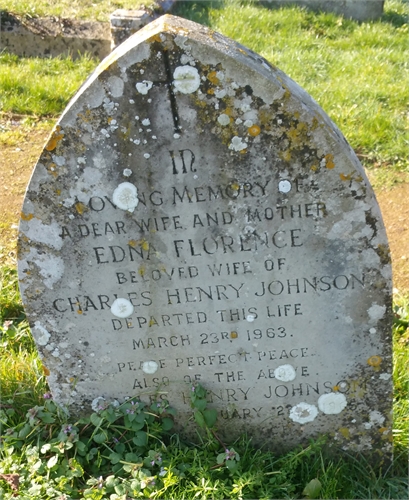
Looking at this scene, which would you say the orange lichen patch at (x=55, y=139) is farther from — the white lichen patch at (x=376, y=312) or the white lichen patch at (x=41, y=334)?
the white lichen patch at (x=376, y=312)

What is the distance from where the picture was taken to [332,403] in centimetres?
270

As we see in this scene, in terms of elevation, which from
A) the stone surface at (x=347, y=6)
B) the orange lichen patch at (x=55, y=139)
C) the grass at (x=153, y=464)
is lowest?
the grass at (x=153, y=464)

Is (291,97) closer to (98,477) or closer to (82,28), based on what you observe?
(98,477)

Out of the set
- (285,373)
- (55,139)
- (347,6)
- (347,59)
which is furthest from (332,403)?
(347,6)

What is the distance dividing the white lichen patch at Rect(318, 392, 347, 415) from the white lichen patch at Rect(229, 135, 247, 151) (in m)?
1.24

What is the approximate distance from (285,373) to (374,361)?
397 mm

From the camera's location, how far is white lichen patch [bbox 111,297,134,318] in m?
2.52

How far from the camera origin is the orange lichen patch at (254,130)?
2.11m

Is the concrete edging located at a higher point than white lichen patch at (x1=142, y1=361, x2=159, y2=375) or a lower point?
higher

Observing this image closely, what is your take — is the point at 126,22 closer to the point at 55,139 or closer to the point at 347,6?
the point at 347,6

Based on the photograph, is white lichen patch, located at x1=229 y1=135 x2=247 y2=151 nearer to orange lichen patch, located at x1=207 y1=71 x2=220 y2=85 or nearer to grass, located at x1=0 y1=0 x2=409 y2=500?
orange lichen patch, located at x1=207 y1=71 x2=220 y2=85

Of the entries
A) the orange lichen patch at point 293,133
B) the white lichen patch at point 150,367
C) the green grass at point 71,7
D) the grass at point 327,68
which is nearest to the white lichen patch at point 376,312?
the orange lichen patch at point 293,133

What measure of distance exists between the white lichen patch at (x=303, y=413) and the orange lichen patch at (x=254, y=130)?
1313 millimetres

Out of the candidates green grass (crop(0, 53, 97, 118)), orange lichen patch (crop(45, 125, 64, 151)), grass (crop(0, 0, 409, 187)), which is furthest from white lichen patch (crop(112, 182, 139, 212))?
green grass (crop(0, 53, 97, 118))
